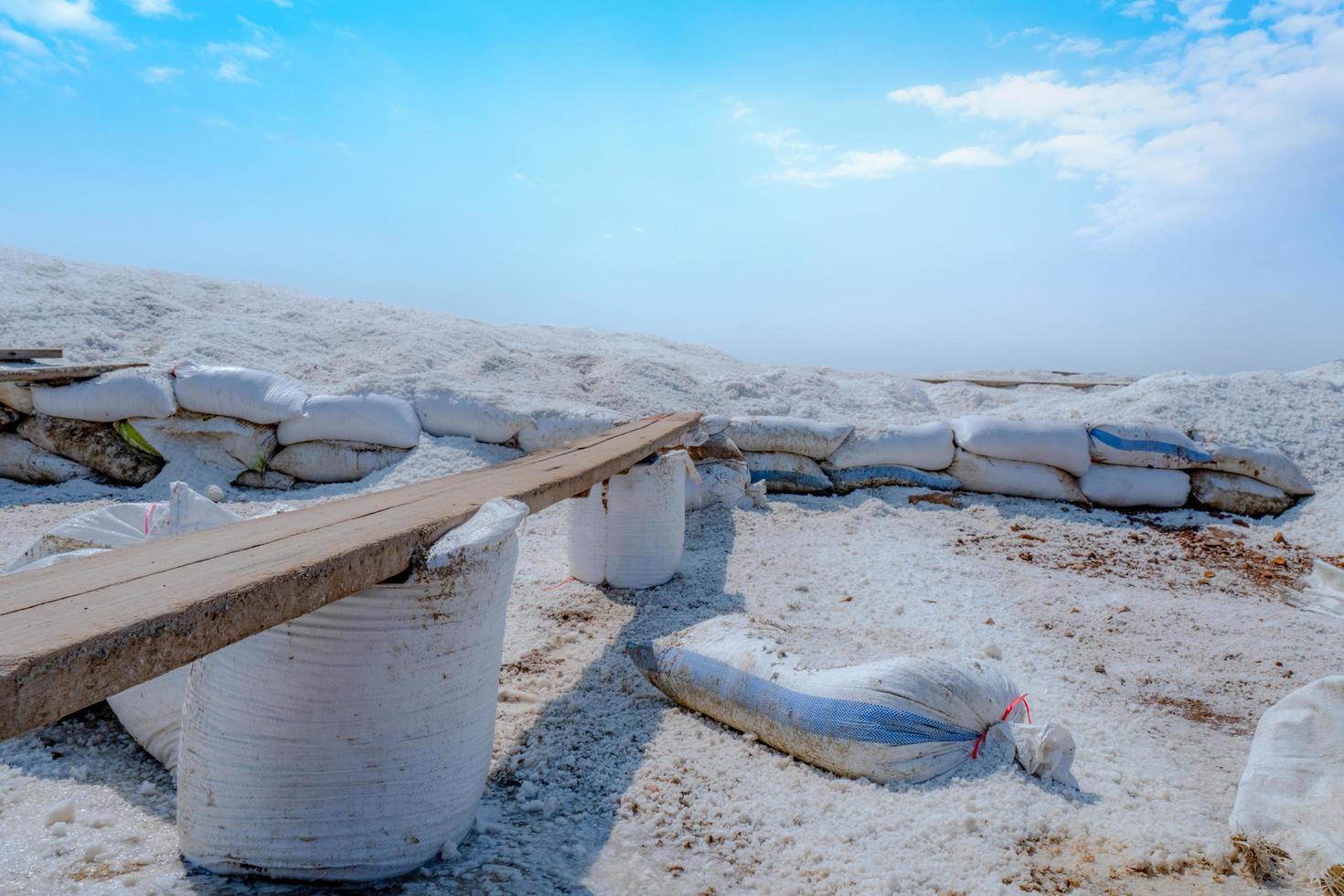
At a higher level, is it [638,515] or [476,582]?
[476,582]

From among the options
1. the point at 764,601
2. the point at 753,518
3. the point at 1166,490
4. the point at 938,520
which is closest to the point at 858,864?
the point at 764,601

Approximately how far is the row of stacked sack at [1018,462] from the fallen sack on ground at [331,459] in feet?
6.68

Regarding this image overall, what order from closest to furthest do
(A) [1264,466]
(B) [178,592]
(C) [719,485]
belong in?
(B) [178,592] → (C) [719,485] → (A) [1264,466]

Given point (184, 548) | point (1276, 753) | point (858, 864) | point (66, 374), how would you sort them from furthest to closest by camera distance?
point (66, 374) → point (1276, 753) → point (858, 864) → point (184, 548)

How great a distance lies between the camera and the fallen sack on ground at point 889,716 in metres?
1.76

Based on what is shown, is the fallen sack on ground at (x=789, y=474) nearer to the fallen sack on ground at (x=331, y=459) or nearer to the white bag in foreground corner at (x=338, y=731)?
the fallen sack on ground at (x=331, y=459)

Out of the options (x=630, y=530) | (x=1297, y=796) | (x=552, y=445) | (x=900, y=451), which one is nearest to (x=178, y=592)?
(x=1297, y=796)

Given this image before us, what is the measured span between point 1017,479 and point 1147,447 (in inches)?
31.9

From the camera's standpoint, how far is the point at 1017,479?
504cm

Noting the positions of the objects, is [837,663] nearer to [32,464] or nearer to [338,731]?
[338,731]

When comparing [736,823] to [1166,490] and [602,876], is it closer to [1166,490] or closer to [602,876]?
[602,876]

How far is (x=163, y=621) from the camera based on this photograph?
90 cm

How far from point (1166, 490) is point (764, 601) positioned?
10.8 ft

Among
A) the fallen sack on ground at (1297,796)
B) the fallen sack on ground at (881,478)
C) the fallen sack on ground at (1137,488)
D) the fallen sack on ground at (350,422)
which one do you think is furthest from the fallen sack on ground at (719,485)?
the fallen sack on ground at (1297,796)
